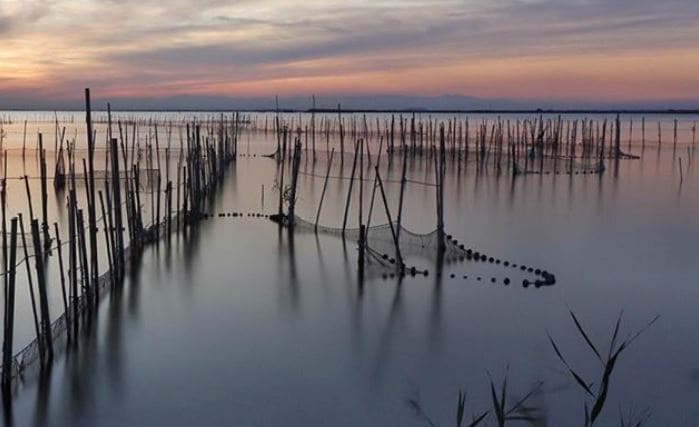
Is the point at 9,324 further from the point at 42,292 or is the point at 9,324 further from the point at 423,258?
the point at 423,258

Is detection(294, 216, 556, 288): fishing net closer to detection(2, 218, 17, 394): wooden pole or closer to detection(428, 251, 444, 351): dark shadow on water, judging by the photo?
detection(428, 251, 444, 351): dark shadow on water

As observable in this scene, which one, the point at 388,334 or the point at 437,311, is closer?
the point at 388,334

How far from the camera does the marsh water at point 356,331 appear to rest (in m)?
4.57

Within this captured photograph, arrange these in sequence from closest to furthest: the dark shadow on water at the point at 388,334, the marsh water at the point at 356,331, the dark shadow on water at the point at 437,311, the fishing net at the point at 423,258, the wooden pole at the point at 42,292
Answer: the wooden pole at the point at 42,292
the marsh water at the point at 356,331
the dark shadow on water at the point at 388,334
the dark shadow on water at the point at 437,311
the fishing net at the point at 423,258

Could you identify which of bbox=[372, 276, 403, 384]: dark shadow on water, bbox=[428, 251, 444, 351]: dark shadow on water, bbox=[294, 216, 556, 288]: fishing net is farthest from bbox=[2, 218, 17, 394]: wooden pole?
bbox=[294, 216, 556, 288]: fishing net

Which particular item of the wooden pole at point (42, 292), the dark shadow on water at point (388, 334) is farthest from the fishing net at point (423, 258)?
the wooden pole at point (42, 292)

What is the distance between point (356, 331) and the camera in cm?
605

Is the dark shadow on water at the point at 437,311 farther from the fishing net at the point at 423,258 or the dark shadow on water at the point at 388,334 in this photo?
the dark shadow on water at the point at 388,334

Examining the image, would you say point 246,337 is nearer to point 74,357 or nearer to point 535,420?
point 74,357

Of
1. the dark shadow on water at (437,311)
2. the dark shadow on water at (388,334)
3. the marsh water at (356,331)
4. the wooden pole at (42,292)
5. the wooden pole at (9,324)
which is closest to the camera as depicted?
the wooden pole at (9,324)

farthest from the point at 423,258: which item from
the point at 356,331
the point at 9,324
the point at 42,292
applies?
the point at 9,324

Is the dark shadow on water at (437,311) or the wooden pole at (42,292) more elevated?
the wooden pole at (42,292)

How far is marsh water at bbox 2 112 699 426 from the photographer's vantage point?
4.57 m

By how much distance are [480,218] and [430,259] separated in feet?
12.3
